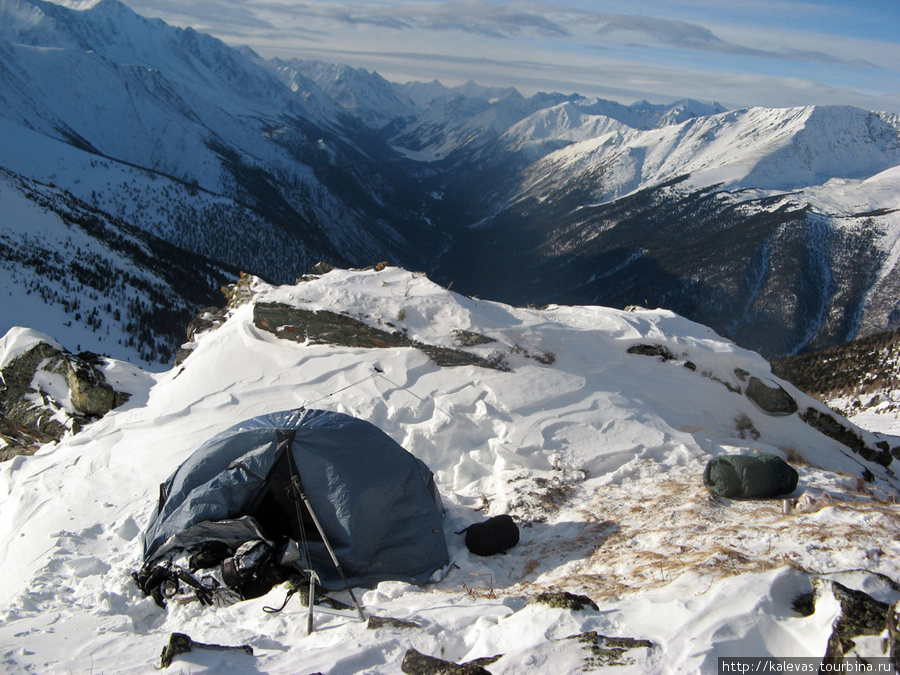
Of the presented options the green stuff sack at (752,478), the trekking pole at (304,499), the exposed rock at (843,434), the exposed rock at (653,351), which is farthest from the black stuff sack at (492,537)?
the exposed rock at (843,434)

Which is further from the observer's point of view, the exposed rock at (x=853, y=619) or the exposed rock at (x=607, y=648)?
the exposed rock at (x=607, y=648)

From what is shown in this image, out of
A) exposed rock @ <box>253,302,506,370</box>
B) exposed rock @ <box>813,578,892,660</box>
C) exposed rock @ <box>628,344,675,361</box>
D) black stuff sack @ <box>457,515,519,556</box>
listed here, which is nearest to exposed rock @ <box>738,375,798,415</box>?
exposed rock @ <box>628,344,675,361</box>

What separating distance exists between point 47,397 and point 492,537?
15.2m

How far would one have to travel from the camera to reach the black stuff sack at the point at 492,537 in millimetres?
8664

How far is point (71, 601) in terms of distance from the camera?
7.70 meters

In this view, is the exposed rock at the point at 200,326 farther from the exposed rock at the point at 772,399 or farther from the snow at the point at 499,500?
the exposed rock at the point at 772,399

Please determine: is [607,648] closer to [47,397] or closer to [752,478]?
[752,478]

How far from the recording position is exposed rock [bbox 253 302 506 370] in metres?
13.7

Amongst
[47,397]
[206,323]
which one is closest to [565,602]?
[206,323]

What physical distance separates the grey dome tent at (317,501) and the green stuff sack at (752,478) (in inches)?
185

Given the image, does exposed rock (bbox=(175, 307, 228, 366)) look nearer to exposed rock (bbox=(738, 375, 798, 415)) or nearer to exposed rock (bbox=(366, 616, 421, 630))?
exposed rock (bbox=(366, 616, 421, 630))

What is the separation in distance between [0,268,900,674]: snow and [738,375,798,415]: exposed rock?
0.35 metres

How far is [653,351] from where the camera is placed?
14867 millimetres

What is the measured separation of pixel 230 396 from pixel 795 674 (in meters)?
12.1
